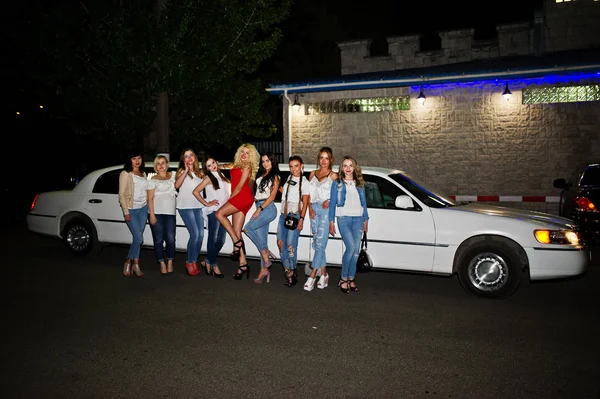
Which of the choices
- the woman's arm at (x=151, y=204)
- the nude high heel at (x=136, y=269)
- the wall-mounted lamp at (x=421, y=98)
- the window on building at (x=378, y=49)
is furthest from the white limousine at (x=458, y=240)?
the window on building at (x=378, y=49)

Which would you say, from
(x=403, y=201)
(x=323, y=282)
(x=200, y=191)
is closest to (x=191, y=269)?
(x=200, y=191)

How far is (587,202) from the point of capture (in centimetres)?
1028

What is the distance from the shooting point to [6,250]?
35.4ft

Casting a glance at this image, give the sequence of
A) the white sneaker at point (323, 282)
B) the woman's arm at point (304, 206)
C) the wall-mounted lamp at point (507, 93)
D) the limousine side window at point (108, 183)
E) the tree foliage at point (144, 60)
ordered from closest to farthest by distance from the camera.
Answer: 1. the woman's arm at point (304, 206)
2. the white sneaker at point (323, 282)
3. the limousine side window at point (108, 183)
4. the tree foliage at point (144, 60)
5. the wall-mounted lamp at point (507, 93)

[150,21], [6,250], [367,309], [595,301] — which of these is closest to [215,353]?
[367,309]

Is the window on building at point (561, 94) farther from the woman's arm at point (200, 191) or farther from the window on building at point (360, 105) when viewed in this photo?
the woman's arm at point (200, 191)

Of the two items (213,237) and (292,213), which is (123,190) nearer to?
(213,237)

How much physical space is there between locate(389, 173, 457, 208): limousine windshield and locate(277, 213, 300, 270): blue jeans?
1.59m

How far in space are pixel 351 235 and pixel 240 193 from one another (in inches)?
66.6

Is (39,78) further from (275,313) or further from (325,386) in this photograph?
(325,386)

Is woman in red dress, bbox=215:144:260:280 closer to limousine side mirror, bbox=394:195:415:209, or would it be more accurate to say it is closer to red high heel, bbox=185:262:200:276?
red high heel, bbox=185:262:200:276

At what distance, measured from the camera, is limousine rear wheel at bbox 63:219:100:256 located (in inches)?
378

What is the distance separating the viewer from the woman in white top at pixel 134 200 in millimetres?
8102

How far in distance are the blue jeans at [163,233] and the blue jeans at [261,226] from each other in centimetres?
120
